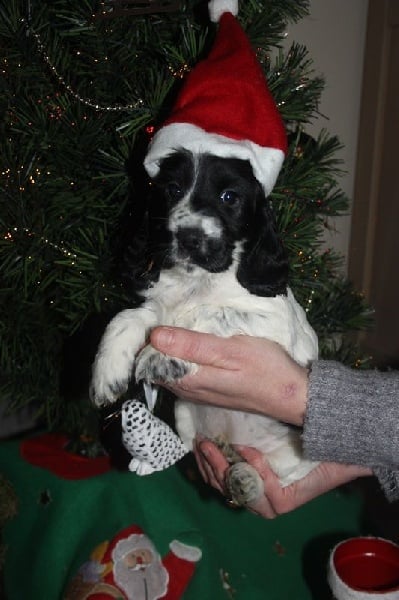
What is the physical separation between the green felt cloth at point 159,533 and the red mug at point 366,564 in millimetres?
788

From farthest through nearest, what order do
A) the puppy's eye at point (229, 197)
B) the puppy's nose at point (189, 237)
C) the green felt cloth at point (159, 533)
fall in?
the green felt cloth at point (159, 533), the puppy's eye at point (229, 197), the puppy's nose at point (189, 237)

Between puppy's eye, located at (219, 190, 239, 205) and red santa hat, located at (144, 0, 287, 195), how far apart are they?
3.6 inches

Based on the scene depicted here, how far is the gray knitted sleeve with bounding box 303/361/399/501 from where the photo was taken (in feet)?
5.83

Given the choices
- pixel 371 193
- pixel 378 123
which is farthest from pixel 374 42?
pixel 371 193

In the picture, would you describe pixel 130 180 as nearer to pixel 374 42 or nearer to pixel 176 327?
pixel 176 327

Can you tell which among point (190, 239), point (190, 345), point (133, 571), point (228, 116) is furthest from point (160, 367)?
point (133, 571)

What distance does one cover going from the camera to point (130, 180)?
6.64 feet

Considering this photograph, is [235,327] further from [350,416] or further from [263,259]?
[350,416]

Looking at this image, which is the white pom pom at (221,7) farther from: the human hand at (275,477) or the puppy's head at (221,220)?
the human hand at (275,477)

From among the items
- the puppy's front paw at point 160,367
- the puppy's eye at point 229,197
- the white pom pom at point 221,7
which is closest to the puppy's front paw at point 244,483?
the puppy's front paw at point 160,367

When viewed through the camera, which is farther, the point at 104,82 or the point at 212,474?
the point at 212,474

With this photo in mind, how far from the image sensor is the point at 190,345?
1719 millimetres

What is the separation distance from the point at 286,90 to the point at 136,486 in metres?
1.71

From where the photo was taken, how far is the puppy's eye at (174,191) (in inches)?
72.1
